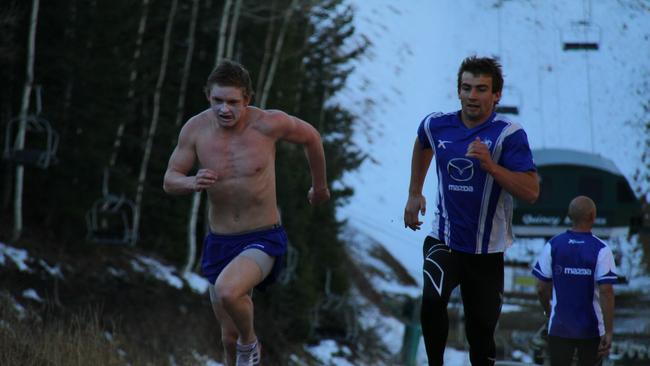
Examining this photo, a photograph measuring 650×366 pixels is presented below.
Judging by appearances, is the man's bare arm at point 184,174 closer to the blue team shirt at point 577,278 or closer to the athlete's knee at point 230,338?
the athlete's knee at point 230,338

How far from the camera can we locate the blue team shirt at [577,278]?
1135 centimetres

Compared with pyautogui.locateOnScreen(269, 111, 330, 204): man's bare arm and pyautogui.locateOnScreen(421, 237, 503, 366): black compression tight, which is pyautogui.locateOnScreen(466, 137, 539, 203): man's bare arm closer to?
pyautogui.locateOnScreen(421, 237, 503, 366): black compression tight

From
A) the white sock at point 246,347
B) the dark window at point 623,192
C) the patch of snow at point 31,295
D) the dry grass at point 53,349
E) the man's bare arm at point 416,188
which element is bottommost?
the patch of snow at point 31,295

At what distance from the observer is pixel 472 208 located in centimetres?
941

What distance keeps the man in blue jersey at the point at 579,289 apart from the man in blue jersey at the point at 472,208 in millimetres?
1878

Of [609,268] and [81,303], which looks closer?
[609,268]

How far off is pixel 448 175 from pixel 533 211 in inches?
1086

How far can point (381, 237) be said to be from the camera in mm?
95125

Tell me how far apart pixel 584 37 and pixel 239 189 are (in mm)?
54834

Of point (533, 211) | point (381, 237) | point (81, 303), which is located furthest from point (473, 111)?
point (381, 237)

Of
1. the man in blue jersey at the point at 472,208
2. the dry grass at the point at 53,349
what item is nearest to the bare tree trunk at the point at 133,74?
the dry grass at the point at 53,349

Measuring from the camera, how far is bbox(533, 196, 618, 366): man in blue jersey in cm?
1135

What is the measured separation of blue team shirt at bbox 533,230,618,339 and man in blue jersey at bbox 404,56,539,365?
1.88 metres

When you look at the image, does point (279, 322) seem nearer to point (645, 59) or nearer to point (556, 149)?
point (556, 149)
